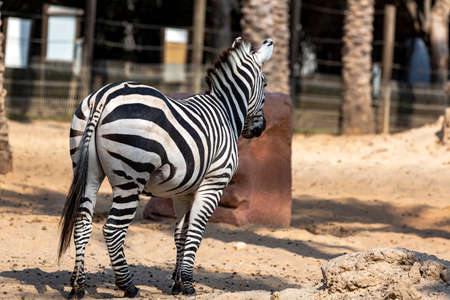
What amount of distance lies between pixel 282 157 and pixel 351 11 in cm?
917

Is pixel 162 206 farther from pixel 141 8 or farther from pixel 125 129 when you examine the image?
pixel 141 8

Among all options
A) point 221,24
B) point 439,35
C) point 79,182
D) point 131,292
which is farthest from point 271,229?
point 439,35

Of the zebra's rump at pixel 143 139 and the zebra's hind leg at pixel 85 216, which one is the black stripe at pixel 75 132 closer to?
the zebra's rump at pixel 143 139

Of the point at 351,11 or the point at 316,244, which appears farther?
the point at 351,11

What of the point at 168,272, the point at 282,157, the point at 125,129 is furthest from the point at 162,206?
the point at 125,129

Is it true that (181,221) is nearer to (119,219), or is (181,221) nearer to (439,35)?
(119,219)

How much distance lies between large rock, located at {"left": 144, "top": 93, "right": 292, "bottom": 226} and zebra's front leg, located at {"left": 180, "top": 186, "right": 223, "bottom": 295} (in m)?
2.87

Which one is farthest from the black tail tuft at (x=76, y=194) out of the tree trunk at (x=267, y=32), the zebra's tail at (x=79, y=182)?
the tree trunk at (x=267, y=32)

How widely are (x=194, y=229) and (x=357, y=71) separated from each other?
39.2 feet

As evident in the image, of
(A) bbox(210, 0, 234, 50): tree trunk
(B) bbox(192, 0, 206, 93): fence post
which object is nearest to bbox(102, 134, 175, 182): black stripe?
(B) bbox(192, 0, 206, 93): fence post

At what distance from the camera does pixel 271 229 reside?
862 cm

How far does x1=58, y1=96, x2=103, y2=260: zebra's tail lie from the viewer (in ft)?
16.1

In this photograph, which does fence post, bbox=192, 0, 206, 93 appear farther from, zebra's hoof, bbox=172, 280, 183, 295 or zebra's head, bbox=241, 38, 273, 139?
zebra's hoof, bbox=172, 280, 183, 295

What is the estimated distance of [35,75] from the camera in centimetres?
1684
